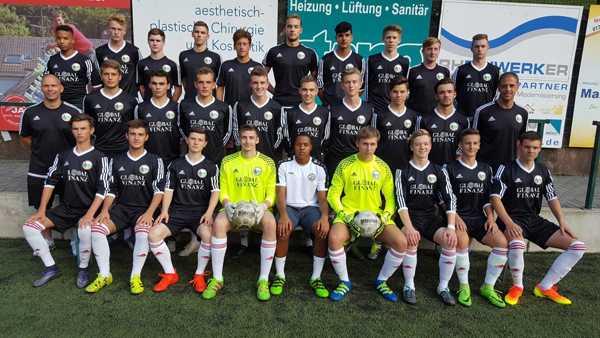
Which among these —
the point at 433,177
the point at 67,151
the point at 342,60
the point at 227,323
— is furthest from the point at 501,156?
the point at 67,151

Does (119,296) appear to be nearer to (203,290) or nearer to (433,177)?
(203,290)

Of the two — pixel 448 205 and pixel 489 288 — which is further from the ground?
pixel 448 205

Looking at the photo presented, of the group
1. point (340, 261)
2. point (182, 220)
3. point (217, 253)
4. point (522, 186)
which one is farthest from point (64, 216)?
point (522, 186)

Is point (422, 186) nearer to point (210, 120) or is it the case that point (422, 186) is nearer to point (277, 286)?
point (277, 286)

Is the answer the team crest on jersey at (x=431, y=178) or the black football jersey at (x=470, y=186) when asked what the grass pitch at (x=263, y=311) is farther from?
the team crest on jersey at (x=431, y=178)

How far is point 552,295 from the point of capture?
391cm

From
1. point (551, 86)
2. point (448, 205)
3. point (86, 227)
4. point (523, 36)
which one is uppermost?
point (523, 36)

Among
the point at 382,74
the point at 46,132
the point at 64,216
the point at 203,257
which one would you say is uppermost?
the point at 382,74

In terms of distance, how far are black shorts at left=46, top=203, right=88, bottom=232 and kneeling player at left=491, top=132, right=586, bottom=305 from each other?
160 inches

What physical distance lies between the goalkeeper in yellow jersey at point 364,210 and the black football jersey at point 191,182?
1.19 meters

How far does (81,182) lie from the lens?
13.9 ft

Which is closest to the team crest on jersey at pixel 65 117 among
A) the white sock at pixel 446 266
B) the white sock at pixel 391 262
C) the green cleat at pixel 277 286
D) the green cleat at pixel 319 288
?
the green cleat at pixel 277 286

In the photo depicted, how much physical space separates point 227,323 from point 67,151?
2.43 m

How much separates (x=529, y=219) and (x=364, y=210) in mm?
1640
